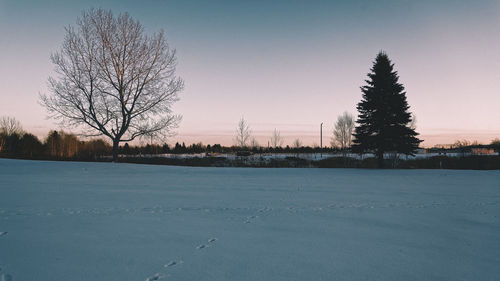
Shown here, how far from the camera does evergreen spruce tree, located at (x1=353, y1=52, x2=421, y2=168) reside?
19234 mm

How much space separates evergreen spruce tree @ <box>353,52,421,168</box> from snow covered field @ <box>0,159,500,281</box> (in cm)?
1304

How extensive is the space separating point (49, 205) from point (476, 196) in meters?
11.5

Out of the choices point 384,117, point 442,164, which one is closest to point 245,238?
point 384,117

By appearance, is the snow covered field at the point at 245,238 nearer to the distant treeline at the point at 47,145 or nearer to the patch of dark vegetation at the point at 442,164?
the patch of dark vegetation at the point at 442,164

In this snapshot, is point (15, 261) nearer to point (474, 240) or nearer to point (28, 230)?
point (28, 230)

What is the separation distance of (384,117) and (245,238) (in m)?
18.9

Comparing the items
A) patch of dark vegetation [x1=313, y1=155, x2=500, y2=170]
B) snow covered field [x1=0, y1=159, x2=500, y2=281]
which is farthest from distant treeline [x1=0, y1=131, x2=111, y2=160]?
snow covered field [x1=0, y1=159, x2=500, y2=281]

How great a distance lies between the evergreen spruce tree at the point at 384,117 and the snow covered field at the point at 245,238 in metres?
13.0

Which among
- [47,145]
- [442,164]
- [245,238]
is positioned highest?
[47,145]

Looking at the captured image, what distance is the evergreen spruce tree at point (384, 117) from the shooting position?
19234mm

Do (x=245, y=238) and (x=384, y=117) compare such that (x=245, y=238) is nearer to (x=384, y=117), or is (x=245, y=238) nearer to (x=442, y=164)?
(x=384, y=117)

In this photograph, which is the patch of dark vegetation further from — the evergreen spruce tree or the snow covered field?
the snow covered field

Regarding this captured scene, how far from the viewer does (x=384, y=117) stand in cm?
1939

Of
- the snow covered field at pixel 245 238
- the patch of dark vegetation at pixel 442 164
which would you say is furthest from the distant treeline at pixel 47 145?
the snow covered field at pixel 245 238
